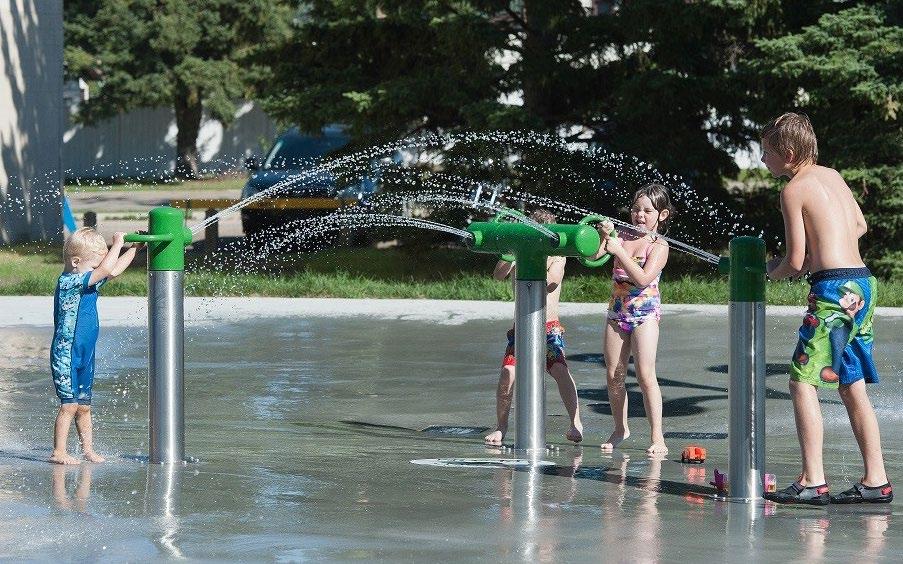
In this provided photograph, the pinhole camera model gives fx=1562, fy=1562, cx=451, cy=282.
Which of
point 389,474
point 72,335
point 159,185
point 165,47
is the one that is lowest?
point 389,474

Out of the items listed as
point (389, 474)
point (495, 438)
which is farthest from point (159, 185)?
point (389, 474)

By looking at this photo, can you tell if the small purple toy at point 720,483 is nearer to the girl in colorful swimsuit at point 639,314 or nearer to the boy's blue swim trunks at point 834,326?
the boy's blue swim trunks at point 834,326

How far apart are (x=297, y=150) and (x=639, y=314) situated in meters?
17.4

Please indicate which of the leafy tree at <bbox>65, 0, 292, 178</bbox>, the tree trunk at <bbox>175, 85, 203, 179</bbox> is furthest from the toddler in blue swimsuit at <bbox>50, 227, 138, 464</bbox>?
the tree trunk at <bbox>175, 85, 203, 179</bbox>

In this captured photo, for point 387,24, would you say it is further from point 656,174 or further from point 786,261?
point 786,261

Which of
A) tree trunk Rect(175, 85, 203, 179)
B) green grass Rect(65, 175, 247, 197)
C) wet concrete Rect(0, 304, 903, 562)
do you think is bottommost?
wet concrete Rect(0, 304, 903, 562)

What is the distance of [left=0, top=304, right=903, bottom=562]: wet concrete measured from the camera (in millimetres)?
5129

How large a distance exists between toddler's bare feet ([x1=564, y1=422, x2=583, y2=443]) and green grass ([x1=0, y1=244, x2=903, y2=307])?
7.17 meters

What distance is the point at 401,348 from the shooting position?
11.6 meters

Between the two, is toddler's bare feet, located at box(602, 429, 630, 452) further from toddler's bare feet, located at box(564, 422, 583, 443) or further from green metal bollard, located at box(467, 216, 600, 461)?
green metal bollard, located at box(467, 216, 600, 461)

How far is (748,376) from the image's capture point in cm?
596

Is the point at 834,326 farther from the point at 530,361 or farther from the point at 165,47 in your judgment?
the point at 165,47

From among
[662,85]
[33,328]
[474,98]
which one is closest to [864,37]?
[662,85]

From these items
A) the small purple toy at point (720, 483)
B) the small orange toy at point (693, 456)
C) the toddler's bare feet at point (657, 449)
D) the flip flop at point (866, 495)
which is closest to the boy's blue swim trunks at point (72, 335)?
the toddler's bare feet at point (657, 449)
